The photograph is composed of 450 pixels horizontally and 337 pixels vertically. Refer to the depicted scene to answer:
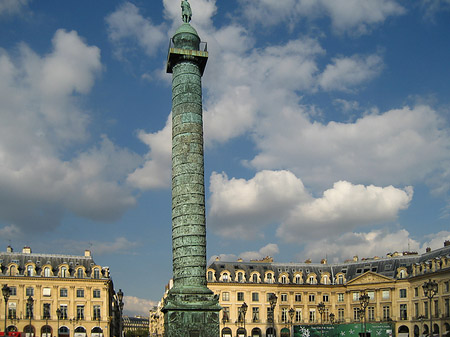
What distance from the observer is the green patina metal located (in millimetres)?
24375

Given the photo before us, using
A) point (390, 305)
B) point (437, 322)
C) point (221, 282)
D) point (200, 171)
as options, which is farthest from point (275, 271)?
point (200, 171)

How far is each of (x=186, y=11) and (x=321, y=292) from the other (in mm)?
40783

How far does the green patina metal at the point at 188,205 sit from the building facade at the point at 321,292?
3153 cm

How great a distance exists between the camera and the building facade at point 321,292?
55.7m

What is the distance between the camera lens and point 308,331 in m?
55.4

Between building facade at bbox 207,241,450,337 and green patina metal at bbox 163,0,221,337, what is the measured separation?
103ft

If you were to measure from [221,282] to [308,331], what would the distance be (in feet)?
32.8

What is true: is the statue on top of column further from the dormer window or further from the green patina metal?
the dormer window

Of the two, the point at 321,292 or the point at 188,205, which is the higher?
the point at 188,205

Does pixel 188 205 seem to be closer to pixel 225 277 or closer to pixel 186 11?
pixel 186 11

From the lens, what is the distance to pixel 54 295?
2153 inches

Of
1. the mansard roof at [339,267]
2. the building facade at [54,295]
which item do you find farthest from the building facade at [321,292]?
the building facade at [54,295]

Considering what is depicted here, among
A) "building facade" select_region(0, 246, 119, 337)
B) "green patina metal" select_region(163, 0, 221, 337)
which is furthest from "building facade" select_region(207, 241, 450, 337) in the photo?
"green patina metal" select_region(163, 0, 221, 337)

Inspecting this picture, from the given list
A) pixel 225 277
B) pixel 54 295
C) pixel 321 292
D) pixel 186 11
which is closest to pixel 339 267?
pixel 321 292
